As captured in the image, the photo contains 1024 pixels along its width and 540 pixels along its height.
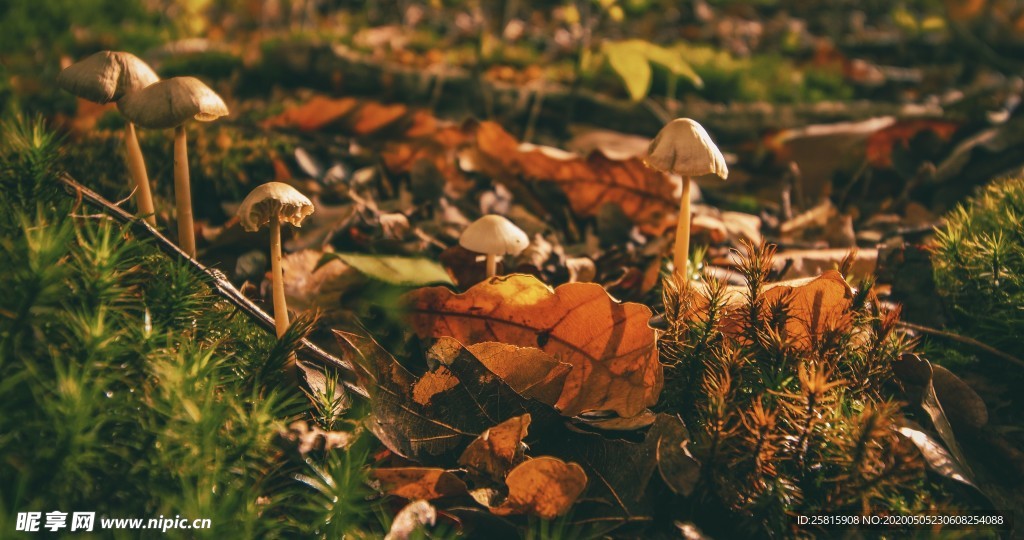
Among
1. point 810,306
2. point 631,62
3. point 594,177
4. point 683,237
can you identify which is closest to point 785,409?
point 810,306

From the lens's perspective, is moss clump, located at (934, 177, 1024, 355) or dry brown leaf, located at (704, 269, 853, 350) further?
moss clump, located at (934, 177, 1024, 355)

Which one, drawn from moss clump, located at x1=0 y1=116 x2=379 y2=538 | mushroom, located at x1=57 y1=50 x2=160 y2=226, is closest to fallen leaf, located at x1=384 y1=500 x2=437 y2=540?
moss clump, located at x1=0 y1=116 x2=379 y2=538

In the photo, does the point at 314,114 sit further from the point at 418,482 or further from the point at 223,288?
the point at 418,482

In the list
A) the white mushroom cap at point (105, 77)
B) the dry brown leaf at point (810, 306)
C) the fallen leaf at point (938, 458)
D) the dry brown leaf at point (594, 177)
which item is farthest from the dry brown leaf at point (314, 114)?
the fallen leaf at point (938, 458)

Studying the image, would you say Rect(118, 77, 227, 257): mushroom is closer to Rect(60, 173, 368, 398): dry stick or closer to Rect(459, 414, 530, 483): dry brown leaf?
Rect(60, 173, 368, 398): dry stick

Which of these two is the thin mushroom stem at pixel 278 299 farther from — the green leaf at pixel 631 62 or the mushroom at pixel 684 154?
the green leaf at pixel 631 62

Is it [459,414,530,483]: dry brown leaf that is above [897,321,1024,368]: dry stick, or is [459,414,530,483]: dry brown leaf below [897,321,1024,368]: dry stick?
below

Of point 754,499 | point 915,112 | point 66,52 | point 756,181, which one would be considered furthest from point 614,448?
point 66,52
